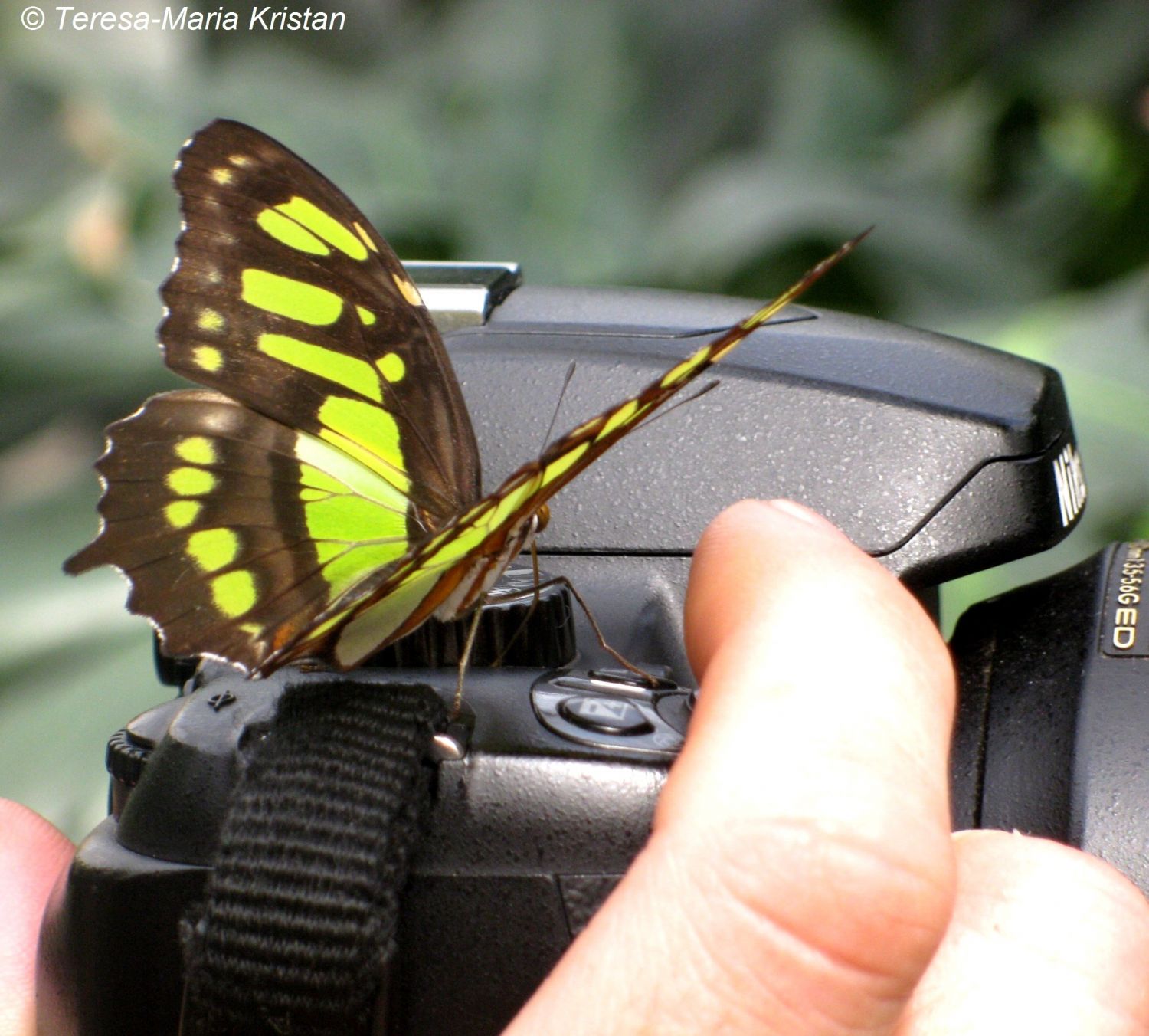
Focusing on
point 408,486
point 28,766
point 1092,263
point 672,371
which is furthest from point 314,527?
point 1092,263

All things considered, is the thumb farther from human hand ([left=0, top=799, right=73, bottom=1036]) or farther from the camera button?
human hand ([left=0, top=799, right=73, bottom=1036])

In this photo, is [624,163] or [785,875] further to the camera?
[624,163]

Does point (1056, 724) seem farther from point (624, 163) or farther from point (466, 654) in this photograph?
point (624, 163)

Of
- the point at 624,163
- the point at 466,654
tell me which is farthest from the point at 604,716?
the point at 624,163

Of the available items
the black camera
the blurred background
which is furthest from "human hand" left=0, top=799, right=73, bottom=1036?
the blurred background

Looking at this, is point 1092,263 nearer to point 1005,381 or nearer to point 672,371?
point 1005,381

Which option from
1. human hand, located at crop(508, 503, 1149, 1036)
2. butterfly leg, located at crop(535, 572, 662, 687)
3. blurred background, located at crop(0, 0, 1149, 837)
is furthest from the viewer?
blurred background, located at crop(0, 0, 1149, 837)
